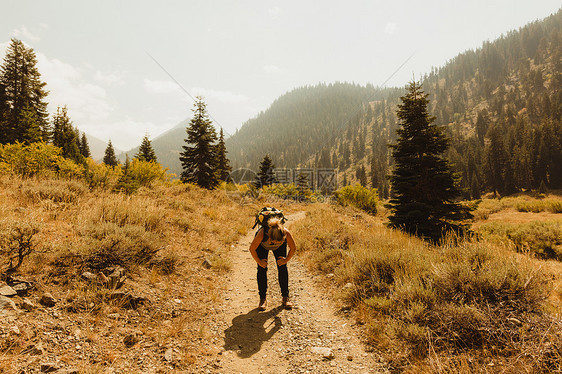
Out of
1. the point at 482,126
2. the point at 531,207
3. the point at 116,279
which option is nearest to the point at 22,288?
the point at 116,279

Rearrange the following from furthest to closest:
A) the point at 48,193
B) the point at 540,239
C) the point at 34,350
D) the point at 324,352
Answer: the point at 540,239 < the point at 48,193 < the point at 324,352 < the point at 34,350

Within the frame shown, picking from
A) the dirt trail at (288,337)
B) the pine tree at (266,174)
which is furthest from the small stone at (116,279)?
the pine tree at (266,174)

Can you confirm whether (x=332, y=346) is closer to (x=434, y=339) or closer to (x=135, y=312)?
(x=434, y=339)

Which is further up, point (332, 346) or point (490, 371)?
point (490, 371)

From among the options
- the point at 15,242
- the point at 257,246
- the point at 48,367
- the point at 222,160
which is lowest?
the point at 48,367

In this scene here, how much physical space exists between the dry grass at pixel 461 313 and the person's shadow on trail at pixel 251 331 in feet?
4.83

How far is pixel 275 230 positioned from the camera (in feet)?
14.9

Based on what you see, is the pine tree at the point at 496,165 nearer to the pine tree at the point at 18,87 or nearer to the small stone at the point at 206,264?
the small stone at the point at 206,264

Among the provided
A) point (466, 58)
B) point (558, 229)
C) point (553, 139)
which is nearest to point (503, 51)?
point (466, 58)

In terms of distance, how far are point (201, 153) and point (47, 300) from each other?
19.8 m

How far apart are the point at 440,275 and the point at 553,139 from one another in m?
88.5

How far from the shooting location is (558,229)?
12555 mm

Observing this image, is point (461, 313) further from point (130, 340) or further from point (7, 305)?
point (7, 305)

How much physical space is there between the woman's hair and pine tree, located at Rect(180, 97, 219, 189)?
1882 centimetres
